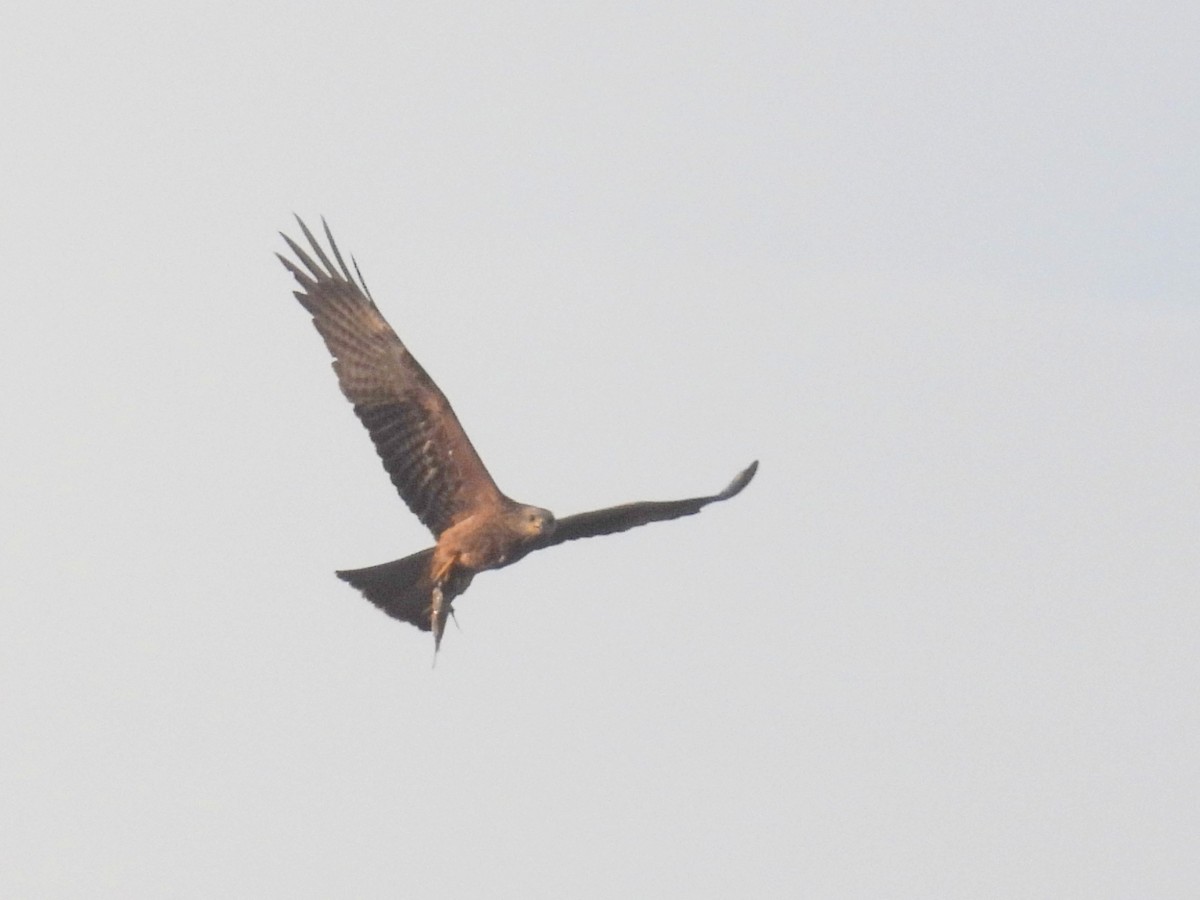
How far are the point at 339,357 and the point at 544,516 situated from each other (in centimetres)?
179

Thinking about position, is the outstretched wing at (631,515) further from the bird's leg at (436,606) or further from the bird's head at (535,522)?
the bird's leg at (436,606)

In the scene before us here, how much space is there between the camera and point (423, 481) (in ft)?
36.6

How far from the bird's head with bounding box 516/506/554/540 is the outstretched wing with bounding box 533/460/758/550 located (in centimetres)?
62

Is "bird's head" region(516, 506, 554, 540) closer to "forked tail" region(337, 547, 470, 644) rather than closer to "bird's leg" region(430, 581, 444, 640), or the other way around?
"forked tail" region(337, 547, 470, 644)

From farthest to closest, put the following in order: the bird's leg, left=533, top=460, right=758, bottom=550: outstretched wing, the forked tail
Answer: left=533, top=460, right=758, bottom=550: outstretched wing < the forked tail < the bird's leg

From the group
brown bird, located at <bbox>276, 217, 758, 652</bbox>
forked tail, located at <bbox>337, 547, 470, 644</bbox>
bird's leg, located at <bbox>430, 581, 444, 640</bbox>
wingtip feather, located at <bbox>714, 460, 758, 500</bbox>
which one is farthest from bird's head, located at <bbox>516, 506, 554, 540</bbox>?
wingtip feather, located at <bbox>714, 460, 758, 500</bbox>

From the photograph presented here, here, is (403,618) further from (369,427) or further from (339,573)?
(369,427)

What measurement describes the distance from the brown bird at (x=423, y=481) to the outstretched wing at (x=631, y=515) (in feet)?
1.02

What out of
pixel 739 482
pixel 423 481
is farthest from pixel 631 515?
pixel 423 481

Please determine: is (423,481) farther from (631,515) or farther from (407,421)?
(631,515)

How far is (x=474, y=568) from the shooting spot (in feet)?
35.7

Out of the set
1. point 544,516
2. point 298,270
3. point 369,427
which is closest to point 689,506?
point 544,516

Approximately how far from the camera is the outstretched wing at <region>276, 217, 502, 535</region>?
1096 cm

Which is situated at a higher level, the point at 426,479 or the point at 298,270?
the point at 298,270
